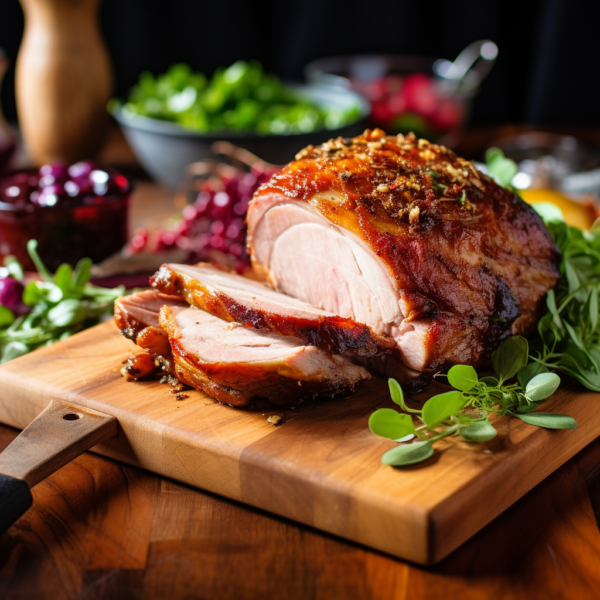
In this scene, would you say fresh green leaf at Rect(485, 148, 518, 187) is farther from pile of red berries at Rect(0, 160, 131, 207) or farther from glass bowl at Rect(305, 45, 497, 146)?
glass bowl at Rect(305, 45, 497, 146)

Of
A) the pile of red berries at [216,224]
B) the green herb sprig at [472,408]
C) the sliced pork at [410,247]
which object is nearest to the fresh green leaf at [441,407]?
the green herb sprig at [472,408]

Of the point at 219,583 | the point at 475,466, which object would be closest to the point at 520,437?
the point at 475,466

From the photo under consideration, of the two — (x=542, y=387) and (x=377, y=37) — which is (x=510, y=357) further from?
(x=377, y=37)

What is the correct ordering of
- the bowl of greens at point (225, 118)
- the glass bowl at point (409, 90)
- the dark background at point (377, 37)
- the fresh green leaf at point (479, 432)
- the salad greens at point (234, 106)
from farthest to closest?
the dark background at point (377, 37), the glass bowl at point (409, 90), the salad greens at point (234, 106), the bowl of greens at point (225, 118), the fresh green leaf at point (479, 432)

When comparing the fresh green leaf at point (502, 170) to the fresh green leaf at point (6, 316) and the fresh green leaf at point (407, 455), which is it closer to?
the fresh green leaf at point (407, 455)

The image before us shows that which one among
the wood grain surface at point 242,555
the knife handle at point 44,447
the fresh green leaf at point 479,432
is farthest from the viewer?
the fresh green leaf at point 479,432

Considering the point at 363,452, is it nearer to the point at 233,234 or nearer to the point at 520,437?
the point at 520,437
